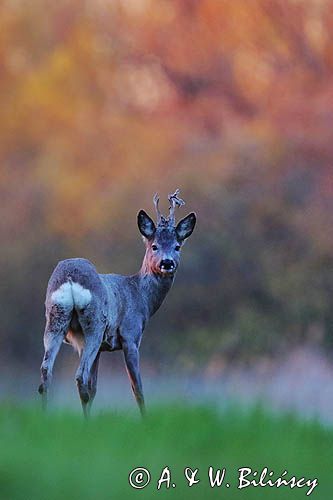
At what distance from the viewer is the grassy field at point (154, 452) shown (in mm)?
8297

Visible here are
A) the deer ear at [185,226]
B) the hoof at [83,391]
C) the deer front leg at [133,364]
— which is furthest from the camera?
the deer ear at [185,226]

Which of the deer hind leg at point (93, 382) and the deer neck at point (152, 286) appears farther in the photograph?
the deer neck at point (152, 286)

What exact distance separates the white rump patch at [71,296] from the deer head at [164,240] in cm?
179

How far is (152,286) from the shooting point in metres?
15.3

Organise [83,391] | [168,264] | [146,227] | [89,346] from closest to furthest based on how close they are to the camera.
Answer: [83,391], [89,346], [168,264], [146,227]

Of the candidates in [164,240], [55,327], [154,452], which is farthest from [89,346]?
[154,452]

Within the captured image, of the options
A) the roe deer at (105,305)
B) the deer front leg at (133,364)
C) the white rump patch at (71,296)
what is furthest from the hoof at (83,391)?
the deer front leg at (133,364)

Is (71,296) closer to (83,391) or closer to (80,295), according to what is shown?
(80,295)

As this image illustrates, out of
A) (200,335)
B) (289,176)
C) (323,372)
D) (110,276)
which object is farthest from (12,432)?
(289,176)

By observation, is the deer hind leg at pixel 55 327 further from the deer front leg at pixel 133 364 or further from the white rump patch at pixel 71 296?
the deer front leg at pixel 133 364

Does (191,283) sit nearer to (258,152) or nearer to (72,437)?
(258,152)

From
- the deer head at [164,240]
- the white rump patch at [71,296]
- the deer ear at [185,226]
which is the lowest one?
the white rump patch at [71,296]
